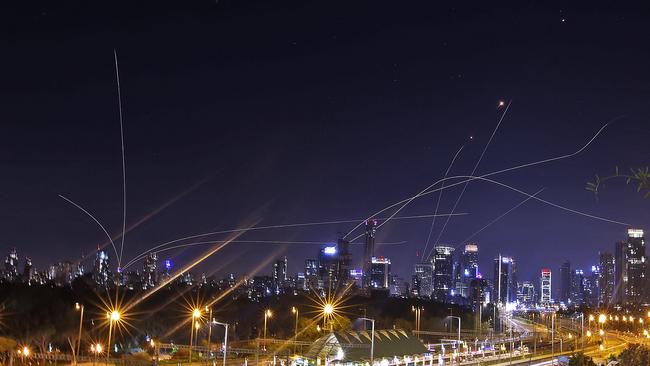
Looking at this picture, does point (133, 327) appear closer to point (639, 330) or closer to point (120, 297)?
point (120, 297)

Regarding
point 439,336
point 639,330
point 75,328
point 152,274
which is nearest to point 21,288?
point 75,328

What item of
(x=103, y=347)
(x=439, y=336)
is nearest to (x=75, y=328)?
(x=103, y=347)

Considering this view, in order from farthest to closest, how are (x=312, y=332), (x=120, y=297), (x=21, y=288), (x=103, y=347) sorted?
(x=120, y=297)
(x=312, y=332)
(x=21, y=288)
(x=103, y=347)

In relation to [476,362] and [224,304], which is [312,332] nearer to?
[476,362]

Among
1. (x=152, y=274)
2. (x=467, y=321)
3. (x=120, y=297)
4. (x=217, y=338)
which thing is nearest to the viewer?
(x=217, y=338)

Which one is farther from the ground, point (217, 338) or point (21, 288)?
point (21, 288)

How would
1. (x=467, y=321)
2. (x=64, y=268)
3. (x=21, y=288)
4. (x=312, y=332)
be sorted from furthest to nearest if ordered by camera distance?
(x=64, y=268) < (x=467, y=321) < (x=312, y=332) < (x=21, y=288)

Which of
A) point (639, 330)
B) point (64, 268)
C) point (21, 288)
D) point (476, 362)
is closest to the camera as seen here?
point (476, 362)

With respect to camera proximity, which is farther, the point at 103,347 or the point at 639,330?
the point at 639,330

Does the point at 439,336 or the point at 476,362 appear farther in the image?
the point at 439,336
